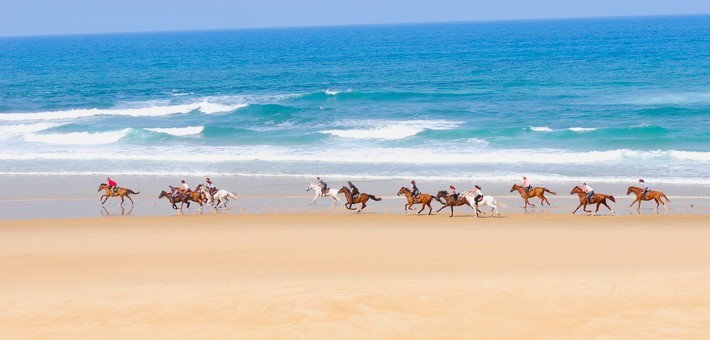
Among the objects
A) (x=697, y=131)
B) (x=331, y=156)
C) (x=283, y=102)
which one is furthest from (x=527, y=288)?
(x=283, y=102)

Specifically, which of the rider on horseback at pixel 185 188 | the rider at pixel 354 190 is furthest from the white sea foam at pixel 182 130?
the rider at pixel 354 190

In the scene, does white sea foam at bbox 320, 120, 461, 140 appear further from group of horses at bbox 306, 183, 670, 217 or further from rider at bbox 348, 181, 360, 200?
rider at bbox 348, 181, 360, 200

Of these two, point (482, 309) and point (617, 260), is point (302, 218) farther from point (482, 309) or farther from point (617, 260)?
point (482, 309)

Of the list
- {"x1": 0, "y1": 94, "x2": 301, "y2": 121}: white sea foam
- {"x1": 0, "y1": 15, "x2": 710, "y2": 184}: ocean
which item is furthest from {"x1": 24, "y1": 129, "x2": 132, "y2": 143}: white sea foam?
{"x1": 0, "y1": 94, "x2": 301, "y2": 121}: white sea foam

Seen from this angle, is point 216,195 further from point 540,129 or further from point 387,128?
point 540,129

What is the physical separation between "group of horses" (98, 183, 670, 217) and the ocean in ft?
16.3

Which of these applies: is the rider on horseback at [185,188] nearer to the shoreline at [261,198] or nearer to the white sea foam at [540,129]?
the shoreline at [261,198]

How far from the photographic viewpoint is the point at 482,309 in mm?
12359

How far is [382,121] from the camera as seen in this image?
149 feet

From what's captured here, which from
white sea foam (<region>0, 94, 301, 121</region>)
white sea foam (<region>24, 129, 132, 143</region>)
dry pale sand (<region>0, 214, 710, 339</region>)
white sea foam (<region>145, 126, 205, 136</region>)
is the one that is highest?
white sea foam (<region>0, 94, 301, 121</region>)

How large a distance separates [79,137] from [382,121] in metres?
15.2

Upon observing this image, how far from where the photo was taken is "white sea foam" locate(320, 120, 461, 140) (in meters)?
41.1

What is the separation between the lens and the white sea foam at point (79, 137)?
41.8 meters

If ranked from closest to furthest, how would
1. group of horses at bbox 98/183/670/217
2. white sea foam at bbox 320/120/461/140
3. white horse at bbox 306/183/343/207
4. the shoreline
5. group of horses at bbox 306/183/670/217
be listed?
group of horses at bbox 306/183/670/217 < group of horses at bbox 98/183/670/217 < the shoreline < white horse at bbox 306/183/343/207 < white sea foam at bbox 320/120/461/140
